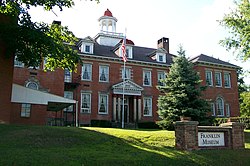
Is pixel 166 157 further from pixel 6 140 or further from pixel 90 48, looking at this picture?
pixel 90 48

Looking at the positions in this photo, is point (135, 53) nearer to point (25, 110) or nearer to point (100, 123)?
point (100, 123)

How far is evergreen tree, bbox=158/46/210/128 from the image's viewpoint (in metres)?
24.3

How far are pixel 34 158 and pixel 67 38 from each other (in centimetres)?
1071

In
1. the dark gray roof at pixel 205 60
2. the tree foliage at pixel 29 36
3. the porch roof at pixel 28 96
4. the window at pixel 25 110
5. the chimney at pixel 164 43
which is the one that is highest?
the chimney at pixel 164 43

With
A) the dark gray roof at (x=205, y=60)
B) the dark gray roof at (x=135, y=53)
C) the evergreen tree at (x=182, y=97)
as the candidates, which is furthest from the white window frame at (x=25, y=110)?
the dark gray roof at (x=205, y=60)

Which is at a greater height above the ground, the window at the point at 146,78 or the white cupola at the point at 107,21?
the white cupola at the point at 107,21

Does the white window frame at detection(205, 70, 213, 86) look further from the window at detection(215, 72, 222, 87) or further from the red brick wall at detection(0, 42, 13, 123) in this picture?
the red brick wall at detection(0, 42, 13, 123)

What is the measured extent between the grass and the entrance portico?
18.8 m

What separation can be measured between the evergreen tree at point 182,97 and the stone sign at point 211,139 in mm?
11008

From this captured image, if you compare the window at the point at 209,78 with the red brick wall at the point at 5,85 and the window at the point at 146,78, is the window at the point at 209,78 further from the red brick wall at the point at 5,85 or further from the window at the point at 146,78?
the red brick wall at the point at 5,85

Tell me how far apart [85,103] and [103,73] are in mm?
4018

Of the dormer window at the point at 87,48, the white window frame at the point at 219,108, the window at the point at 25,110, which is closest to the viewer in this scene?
the window at the point at 25,110

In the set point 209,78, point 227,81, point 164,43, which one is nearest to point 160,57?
point 164,43

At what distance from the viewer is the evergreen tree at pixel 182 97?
24266 millimetres
